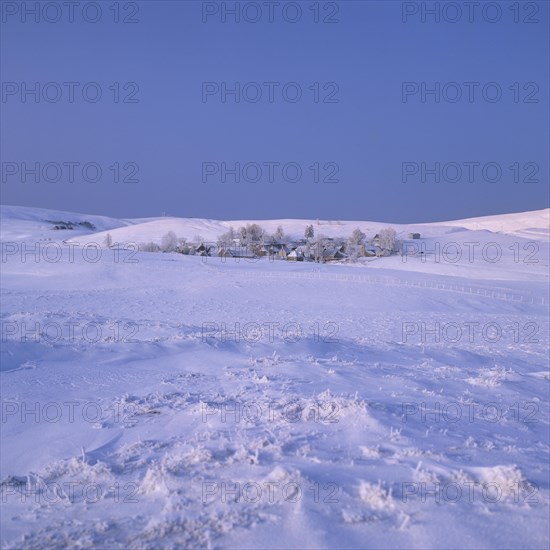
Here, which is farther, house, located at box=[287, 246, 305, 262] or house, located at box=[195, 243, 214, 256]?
house, located at box=[195, 243, 214, 256]

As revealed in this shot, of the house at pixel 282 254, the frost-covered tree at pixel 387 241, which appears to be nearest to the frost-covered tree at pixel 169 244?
the house at pixel 282 254

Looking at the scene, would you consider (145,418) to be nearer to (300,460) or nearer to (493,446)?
(300,460)

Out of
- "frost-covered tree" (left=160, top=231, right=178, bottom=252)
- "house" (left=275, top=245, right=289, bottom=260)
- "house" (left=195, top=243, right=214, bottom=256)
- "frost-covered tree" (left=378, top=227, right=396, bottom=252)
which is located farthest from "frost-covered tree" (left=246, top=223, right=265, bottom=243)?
"frost-covered tree" (left=378, top=227, right=396, bottom=252)

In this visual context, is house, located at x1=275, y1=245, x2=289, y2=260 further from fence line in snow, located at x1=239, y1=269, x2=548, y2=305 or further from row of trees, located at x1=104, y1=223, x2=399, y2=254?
fence line in snow, located at x1=239, y1=269, x2=548, y2=305

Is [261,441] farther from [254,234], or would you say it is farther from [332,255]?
[254,234]

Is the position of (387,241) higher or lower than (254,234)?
lower

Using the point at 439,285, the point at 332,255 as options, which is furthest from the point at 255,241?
the point at 439,285

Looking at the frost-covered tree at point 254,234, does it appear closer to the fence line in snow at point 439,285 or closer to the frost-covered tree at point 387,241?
the frost-covered tree at point 387,241

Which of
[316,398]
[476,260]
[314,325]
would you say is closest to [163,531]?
[316,398]

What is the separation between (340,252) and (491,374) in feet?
236

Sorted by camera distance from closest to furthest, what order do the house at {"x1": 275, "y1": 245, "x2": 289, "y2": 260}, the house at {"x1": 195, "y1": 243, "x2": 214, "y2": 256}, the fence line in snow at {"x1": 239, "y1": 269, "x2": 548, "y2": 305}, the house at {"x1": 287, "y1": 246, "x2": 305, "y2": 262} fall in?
the fence line in snow at {"x1": 239, "y1": 269, "x2": 548, "y2": 305} < the house at {"x1": 287, "y1": 246, "x2": 305, "y2": 262} < the house at {"x1": 195, "y1": 243, "x2": 214, "y2": 256} < the house at {"x1": 275, "y1": 245, "x2": 289, "y2": 260}

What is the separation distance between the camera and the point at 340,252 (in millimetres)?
80875

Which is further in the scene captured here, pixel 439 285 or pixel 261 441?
pixel 439 285

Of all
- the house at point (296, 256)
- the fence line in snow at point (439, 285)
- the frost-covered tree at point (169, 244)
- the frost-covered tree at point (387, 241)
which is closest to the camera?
the fence line in snow at point (439, 285)
